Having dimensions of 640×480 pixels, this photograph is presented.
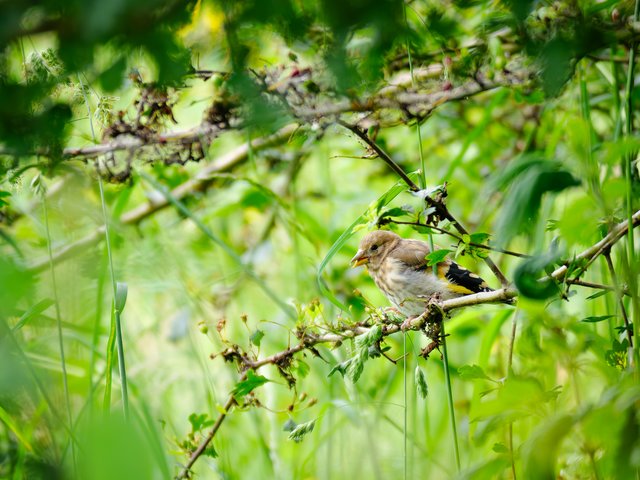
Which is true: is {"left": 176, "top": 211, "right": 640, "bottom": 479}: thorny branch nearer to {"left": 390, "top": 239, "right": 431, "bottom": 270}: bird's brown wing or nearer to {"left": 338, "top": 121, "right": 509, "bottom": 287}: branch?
{"left": 338, "top": 121, "right": 509, "bottom": 287}: branch

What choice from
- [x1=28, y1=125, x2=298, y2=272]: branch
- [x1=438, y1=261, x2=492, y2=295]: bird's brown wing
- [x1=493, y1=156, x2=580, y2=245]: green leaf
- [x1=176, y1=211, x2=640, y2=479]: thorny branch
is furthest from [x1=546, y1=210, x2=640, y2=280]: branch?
[x1=28, y1=125, x2=298, y2=272]: branch

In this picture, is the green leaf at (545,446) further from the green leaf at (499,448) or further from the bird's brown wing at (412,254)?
the bird's brown wing at (412,254)

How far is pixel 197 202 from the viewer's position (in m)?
3.70

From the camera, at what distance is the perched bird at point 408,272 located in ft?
9.50

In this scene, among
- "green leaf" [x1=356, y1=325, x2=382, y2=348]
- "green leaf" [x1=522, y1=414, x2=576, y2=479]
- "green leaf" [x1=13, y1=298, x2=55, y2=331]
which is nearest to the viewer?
"green leaf" [x1=522, y1=414, x2=576, y2=479]

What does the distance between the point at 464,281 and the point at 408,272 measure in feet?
0.88

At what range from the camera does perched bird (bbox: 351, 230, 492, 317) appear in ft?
9.50

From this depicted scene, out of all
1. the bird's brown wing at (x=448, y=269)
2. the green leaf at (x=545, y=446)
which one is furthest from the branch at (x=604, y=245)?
the bird's brown wing at (x=448, y=269)

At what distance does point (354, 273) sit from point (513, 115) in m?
1.09

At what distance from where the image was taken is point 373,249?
3.18 meters

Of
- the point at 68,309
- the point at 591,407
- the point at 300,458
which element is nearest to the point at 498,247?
the point at 591,407

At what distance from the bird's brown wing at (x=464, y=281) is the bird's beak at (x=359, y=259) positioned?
347 millimetres

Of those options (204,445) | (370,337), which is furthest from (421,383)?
(204,445)

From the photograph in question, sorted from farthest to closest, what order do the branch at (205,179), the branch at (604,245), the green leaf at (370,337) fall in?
the branch at (205,179)
the green leaf at (370,337)
the branch at (604,245)
